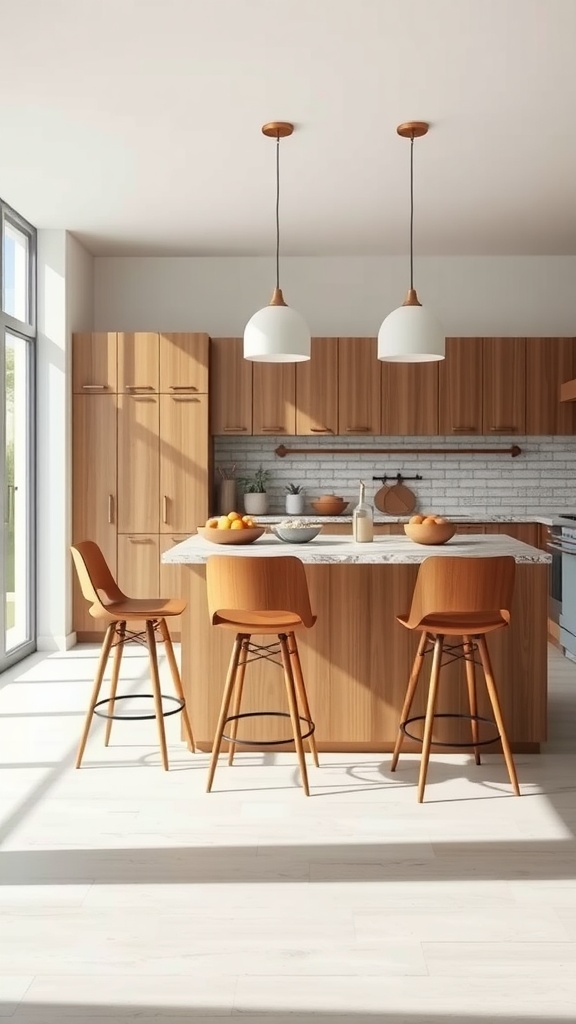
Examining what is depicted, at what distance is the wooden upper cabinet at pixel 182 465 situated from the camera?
22.1 ft

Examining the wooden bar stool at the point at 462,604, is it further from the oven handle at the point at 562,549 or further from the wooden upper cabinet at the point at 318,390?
the wooden upper cabinet at the point at 318,390

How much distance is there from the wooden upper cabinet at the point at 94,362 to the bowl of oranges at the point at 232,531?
2.88 meters

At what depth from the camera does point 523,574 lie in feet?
12.9

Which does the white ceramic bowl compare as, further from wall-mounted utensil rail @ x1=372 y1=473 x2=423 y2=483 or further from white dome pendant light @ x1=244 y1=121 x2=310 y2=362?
wall-mounted utensil rail @ x1=372 y1=473 x2=423 y2=483

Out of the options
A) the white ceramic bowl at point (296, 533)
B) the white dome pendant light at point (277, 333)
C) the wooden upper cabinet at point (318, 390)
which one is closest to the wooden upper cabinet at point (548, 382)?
the wooden upper cabinet at point (318, 390)

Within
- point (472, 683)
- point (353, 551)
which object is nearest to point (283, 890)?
point (472, 683)

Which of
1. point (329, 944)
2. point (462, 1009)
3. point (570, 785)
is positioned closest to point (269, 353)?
point (570, 785)

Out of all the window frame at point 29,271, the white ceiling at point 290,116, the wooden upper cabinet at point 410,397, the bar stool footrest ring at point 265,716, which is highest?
the white ceiling at point 290,116

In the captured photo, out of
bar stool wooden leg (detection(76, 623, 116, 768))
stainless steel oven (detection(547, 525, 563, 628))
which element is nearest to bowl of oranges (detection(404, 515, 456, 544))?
bar stool wooden leg (detection(76, 623, 116, 768))

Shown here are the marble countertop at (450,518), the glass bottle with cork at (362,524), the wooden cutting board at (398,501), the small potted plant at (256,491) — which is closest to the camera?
the glass bottle with cork at (362,524)

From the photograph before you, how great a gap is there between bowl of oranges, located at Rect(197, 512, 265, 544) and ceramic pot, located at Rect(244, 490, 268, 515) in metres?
2.94

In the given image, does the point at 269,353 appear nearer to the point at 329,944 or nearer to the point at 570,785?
the point at 570,785

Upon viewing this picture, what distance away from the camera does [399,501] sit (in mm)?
7305

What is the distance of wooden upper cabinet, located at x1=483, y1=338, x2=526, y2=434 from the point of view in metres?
6.90
